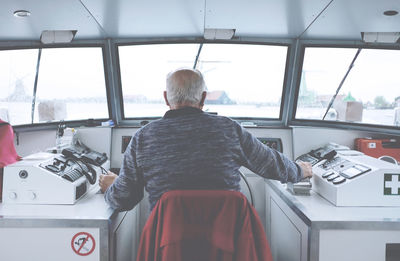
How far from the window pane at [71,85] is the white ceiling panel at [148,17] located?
479 millimetres

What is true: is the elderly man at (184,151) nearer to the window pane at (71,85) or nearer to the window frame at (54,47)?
the window frame at (54,47)

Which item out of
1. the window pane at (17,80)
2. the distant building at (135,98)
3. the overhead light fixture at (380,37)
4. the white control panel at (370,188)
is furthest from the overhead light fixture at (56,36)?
the overhead light fixture at (380,37)

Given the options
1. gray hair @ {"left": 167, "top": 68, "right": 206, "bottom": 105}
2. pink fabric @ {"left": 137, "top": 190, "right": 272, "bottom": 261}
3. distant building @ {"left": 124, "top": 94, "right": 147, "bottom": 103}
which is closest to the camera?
pink fabric @ {"left": 137, "top": 190, "right": 272, "bottom": 261}

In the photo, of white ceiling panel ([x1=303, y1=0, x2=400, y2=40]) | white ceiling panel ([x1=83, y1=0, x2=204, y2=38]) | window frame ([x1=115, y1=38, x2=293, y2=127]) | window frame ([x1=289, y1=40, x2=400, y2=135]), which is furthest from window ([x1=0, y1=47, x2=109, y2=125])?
white ceiling panel ([x1=303, y1=0, x2=400, y2=40])

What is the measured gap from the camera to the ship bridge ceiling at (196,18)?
6.50 feet

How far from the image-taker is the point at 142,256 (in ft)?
3.81

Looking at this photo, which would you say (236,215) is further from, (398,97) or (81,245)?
(398,97)

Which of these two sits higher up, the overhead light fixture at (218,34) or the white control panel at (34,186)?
the overhead light fixture at (218,34)

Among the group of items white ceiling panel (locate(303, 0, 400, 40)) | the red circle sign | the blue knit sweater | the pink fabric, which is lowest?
Result: the red circle sign

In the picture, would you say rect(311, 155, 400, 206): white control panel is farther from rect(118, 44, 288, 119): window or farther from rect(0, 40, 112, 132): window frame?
rect(0, 40, 112, 132): window frame

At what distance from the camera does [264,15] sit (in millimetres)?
2236

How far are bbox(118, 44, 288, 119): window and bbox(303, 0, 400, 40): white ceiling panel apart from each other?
489mm

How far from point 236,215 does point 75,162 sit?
1.28 m

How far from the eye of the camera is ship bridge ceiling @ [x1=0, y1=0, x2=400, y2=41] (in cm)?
198
